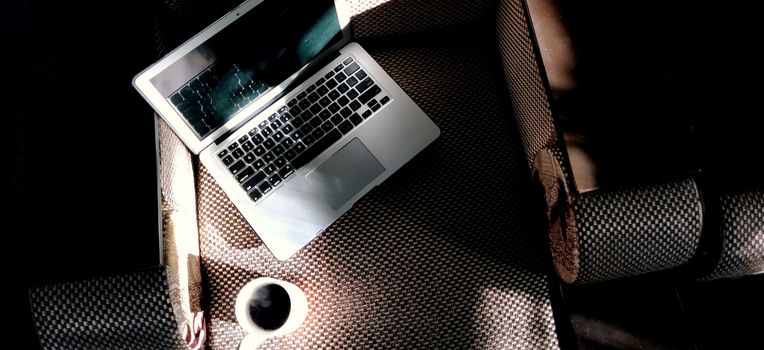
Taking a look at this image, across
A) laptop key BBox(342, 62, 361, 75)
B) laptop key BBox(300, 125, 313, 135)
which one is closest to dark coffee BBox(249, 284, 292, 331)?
laptop key BBox(300, 125, 313, 135)

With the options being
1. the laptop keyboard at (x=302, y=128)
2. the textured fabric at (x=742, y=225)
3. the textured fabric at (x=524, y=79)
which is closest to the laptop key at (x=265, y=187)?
the laptop keyboard at (x=302, y=128)

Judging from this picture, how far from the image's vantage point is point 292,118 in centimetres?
80

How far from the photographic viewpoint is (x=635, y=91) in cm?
67

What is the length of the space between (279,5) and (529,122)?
0.42 m

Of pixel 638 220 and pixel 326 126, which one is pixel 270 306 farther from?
pixel 638 220

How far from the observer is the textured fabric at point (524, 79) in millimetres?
733

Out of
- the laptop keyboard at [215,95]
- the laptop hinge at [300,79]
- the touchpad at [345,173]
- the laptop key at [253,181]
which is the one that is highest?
the laptop keyboard at [215,95]

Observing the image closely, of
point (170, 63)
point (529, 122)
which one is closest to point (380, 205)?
point (529, 122)

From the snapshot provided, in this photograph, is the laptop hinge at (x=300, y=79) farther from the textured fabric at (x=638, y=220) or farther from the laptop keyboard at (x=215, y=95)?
the textured fabric at (x=638, y=220)

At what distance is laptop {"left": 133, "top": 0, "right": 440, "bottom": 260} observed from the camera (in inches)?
28.8

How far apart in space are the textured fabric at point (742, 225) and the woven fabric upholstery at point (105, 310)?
0.72 m

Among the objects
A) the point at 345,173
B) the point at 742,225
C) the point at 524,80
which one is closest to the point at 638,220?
the point at 742,225

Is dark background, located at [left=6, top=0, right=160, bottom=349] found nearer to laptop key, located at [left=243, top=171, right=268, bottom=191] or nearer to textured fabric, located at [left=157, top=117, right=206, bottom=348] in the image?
textured fabric, located at [left=157, top=117, right=206, bottom=348]

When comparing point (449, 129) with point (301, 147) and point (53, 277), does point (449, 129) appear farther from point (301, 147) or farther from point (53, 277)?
point (53, 277)
